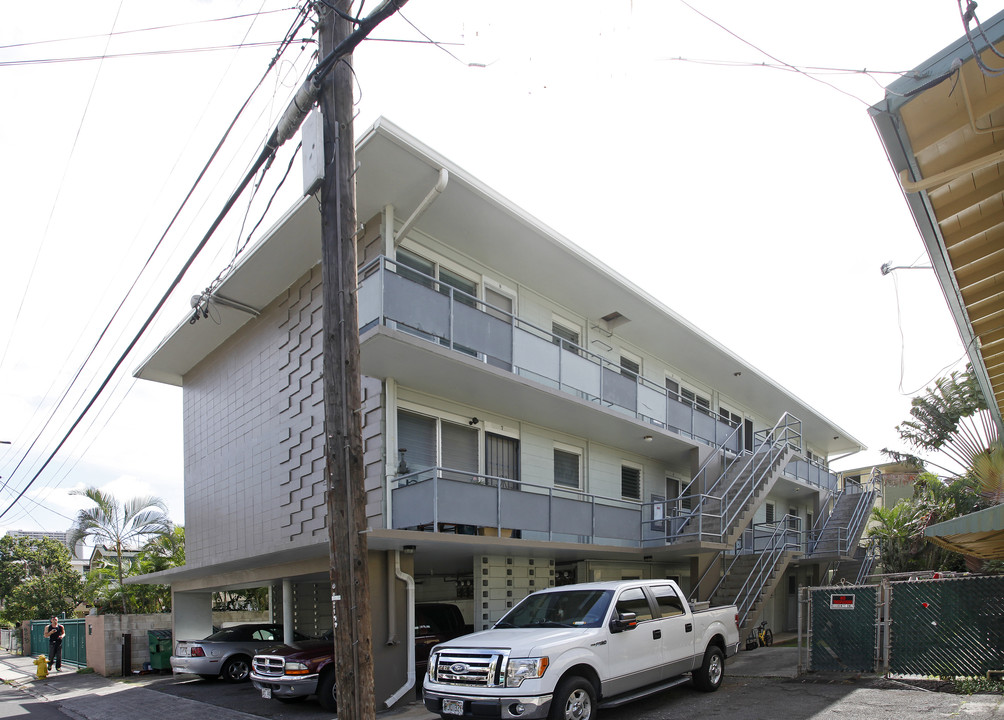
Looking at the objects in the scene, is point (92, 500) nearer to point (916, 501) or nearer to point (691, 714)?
point (691, 714)

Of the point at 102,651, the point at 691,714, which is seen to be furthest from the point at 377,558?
the point at 102,651

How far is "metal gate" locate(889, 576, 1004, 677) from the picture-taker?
10.7m

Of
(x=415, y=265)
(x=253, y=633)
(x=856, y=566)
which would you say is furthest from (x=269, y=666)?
(x=856, y=566)

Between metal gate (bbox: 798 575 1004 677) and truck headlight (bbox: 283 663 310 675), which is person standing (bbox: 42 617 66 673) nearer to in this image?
truck headlight (bbox: 283 663 310 675)

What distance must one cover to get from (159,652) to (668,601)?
48.5ft

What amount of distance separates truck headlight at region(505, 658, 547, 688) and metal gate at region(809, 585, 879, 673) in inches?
246

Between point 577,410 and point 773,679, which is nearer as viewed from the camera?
point 773,679

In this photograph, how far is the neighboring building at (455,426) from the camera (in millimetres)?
12445

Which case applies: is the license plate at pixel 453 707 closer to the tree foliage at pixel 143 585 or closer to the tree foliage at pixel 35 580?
the tree foliage at pixel 143 585

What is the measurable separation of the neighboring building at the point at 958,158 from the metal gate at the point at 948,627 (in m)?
4.63

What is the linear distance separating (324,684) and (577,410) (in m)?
7.00

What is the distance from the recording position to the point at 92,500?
27984 millimetres

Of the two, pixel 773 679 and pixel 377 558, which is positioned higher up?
pixel 377 558

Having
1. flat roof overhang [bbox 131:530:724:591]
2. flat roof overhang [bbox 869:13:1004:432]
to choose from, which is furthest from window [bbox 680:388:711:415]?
flat roof overhang [bbox 869:13:1004:432]
